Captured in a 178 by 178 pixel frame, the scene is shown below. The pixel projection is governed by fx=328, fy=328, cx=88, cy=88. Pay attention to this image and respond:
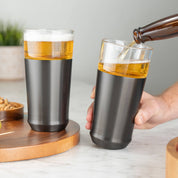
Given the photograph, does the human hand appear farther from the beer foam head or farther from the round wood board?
the beer foam head

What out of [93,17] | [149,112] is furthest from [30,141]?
[93,17]

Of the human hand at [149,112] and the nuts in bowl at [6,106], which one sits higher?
the human hand at [149,112]

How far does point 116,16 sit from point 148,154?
1412 millimetres

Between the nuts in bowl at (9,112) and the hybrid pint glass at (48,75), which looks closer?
the hybrid pint glass at (48,75)

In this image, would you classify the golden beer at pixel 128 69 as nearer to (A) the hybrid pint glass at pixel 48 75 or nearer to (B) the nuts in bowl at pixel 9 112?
(A) the hybrid pint glass at pixel 48 75

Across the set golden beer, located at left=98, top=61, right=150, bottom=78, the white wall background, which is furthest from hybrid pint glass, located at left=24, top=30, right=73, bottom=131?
the white wall background

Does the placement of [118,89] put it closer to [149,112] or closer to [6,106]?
[149,112]

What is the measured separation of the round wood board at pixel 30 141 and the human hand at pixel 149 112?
0.05 metres

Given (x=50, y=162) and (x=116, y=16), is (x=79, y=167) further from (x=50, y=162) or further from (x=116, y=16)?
(x=116, y=16)

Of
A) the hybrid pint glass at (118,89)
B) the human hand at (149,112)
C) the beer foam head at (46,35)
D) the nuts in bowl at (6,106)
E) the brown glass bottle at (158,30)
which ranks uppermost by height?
the brown glass bottle at (158,30)

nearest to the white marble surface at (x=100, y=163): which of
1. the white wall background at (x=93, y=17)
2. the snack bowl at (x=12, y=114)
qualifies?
the snack bowl at (x=12, y=114)

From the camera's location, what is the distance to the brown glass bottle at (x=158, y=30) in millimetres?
611

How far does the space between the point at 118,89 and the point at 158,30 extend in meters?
0.13

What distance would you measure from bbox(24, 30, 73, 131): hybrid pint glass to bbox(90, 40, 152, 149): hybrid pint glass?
84 mm
